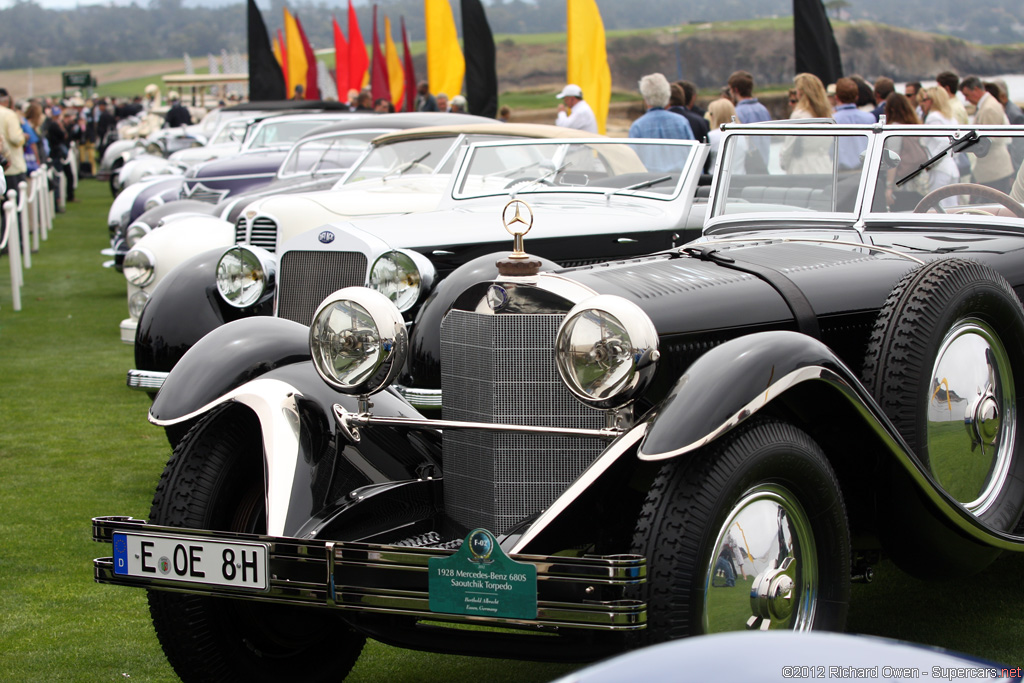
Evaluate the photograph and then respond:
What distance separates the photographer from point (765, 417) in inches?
110

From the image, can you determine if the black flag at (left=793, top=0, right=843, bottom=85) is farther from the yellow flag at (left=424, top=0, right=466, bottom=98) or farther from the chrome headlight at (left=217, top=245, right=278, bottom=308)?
the chrome headlight at (left=217, top=245, right=278, bottom=308)

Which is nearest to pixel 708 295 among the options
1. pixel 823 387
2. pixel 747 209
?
pixel 823 387

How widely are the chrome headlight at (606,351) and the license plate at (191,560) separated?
0.88 meters

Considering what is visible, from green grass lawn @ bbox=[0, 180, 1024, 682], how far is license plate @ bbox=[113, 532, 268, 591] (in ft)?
2.25

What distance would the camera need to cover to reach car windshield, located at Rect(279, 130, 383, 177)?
1053cm

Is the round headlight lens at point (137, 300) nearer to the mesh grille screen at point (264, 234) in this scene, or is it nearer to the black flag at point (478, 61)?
the mesh grille screen at point (264, 234)

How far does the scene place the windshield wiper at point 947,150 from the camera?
14.4 feet

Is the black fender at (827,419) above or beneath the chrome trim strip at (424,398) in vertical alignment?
above

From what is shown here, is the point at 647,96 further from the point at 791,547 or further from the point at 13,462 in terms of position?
the point at 791,547

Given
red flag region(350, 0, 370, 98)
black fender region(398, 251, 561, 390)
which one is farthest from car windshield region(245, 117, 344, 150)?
red flag region(350, 0, 370, 98)

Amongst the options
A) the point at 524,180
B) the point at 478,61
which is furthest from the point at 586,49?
Result: the point at 524,180

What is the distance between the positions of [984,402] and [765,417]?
1.21 meters

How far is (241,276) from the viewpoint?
6074 millimetres

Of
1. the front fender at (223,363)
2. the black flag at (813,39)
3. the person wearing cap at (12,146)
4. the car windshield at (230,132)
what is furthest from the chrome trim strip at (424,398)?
the car windshield at (230,132)
